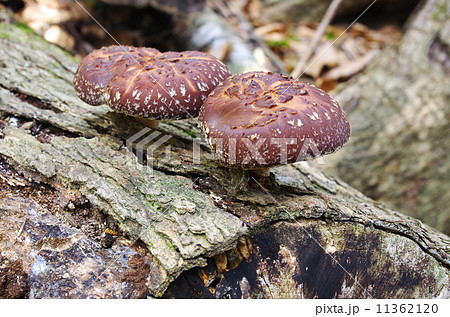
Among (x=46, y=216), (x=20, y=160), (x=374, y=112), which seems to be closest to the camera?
(x=46, y=216)

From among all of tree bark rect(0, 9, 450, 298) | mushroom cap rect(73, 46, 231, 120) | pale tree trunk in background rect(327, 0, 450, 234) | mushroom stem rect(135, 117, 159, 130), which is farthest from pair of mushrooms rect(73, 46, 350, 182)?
pale tree trunk in background rect(327, 0, 450, 234)

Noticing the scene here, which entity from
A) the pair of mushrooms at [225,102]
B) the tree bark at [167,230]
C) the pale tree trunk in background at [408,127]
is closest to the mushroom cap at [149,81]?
the pair of mushrooms at [225,102]

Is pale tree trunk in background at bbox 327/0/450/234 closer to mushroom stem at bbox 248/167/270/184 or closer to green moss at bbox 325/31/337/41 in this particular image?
green moss at bbox 325/31/337/41

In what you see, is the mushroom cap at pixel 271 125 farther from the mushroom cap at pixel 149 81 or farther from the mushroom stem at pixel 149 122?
the mushroom stem at pixel 149 122

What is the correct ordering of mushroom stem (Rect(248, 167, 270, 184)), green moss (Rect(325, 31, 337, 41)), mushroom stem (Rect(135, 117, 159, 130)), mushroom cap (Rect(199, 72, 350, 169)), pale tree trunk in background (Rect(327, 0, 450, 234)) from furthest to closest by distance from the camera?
green moss (Rect(325, 31, 337, 41)), pale tree trunk in background (Rect(327, 0, 450, 234)), mushroom stem (Rect(135, 117, 159, 130)), mushroom stem (Rect(248, 167, 270, 184)), mushroom cap (Rect(199, 72, 350, 169))

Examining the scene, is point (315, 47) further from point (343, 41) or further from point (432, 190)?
point (432, 190)
